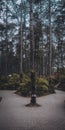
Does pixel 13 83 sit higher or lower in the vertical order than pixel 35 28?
lower

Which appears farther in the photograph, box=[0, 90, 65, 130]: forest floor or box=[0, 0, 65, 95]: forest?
box=[0, 0, 65, 95]: forest

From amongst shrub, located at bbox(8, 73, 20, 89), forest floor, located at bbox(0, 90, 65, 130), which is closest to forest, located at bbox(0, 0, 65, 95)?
shrub, located at bbox(8, 73, 20, 89)

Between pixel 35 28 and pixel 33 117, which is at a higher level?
pixel 35 28

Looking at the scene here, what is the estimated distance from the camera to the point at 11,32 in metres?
57.4

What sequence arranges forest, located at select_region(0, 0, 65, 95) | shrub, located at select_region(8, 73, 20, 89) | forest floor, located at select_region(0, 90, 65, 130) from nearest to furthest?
forest floor, located at select_region(0, 90, 65, 130)
shrub, located at select_region(8, 73, 20, 89)
forest, located at select_region(0, 0, 65, 95)

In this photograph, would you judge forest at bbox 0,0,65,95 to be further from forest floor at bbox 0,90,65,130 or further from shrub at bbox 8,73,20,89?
forest floor at bbox 0,90,65,130

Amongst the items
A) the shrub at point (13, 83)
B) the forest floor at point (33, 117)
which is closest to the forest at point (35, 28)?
the shrub at point (13, 83)

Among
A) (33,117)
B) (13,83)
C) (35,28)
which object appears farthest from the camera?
(35,28)

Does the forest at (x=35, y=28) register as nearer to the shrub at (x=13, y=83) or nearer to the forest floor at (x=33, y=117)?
the shrub at (x=13, y=83)

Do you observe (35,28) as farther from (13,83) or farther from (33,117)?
(33,117)

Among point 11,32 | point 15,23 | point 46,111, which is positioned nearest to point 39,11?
point 15,23

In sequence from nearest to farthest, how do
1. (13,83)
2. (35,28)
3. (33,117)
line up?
(33,117), (13,83), (35,28)

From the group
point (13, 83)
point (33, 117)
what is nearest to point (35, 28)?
point (13, 83)

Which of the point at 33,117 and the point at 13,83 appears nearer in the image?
the point at 33,117
